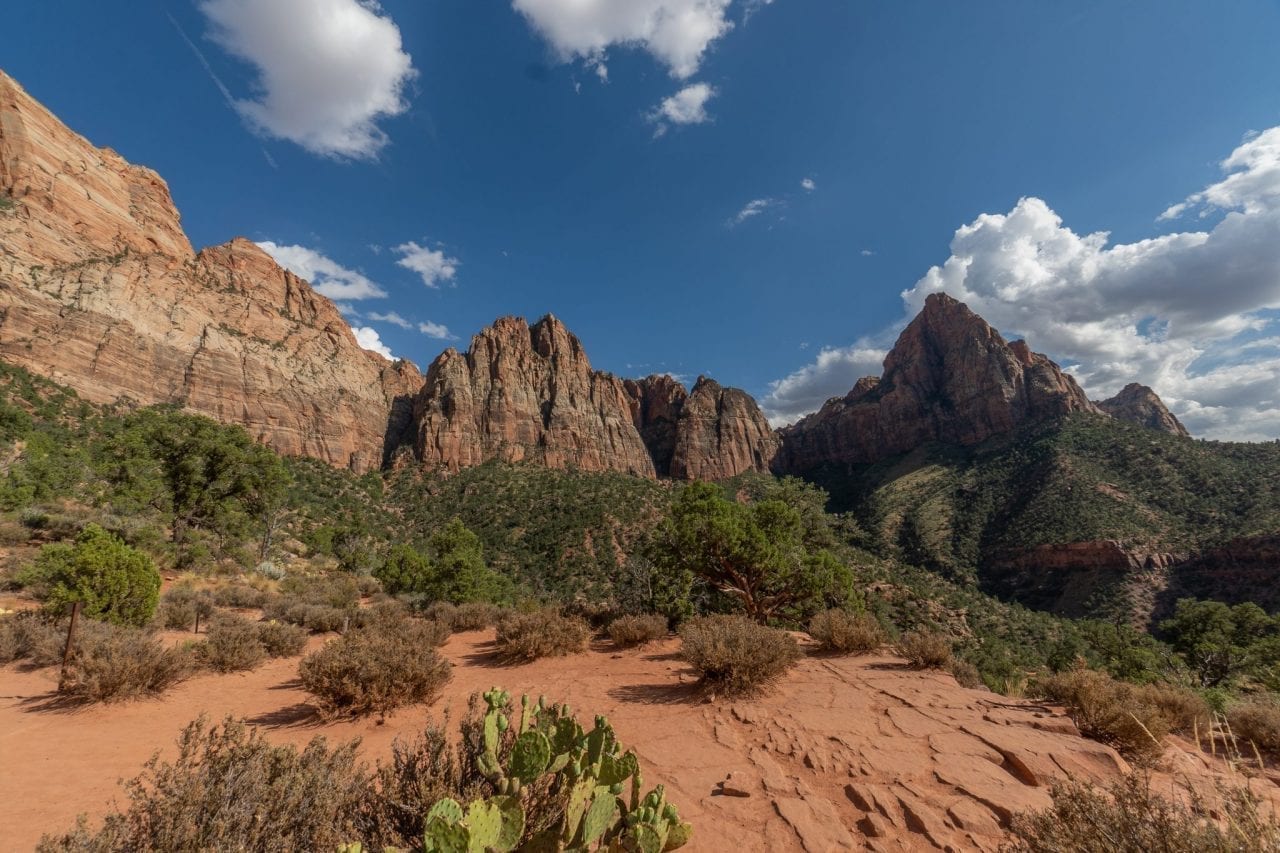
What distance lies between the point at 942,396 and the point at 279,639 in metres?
123

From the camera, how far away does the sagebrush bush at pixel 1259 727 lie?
18.6ft

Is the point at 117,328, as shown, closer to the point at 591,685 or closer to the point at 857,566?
the point at 591,685

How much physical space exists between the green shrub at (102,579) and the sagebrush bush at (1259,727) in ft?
57.2

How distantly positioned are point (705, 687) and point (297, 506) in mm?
54018

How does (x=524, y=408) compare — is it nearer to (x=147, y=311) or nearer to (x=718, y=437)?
(x=718, y=437)

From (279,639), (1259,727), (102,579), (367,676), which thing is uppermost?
(102,579)

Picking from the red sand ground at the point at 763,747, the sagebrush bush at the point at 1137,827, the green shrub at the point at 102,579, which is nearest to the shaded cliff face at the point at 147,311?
the green shrub at the point at 102,579

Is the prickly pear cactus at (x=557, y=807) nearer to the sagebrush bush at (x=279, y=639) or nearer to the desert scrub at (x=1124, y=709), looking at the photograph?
the desert scrub at (x=1124, y=709)

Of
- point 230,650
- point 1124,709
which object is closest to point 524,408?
point 230,650

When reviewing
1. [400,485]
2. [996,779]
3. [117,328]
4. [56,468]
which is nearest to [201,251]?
[117,328]

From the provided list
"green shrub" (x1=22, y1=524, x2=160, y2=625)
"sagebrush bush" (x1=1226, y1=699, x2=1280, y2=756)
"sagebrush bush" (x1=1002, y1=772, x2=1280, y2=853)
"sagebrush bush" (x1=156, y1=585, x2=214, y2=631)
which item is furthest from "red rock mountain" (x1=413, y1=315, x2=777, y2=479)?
"sagebrush bush" (x1=1002, y1=772, x2=1280, y2=853)

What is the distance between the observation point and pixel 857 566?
4584cm

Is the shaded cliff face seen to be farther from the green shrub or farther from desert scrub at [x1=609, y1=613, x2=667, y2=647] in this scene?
desert scrub at [x1=609, y1=613, x2=667, y2=647]

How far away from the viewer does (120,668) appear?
6227 mm
